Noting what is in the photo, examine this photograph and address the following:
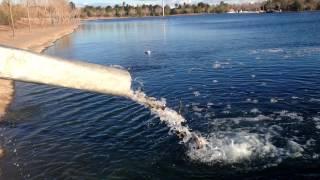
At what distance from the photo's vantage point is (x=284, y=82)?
93.6ft

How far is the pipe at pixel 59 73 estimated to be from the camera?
551 centimetres

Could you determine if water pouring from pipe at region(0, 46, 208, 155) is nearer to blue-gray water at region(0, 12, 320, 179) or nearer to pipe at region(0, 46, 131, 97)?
pipe at region(0, 46, 131, 97)

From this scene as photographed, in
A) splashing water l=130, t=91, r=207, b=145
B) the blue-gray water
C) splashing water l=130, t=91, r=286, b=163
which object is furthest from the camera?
splashing water l=130, t=91, r=207, b=145

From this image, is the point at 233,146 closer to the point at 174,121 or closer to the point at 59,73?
the point at 174,121

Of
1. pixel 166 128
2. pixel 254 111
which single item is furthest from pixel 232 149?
pixel 254 111

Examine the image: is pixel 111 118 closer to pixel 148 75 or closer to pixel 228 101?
pixel 228 101

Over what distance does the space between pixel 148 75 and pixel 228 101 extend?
12798 mm

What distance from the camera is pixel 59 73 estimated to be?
5.72 meters

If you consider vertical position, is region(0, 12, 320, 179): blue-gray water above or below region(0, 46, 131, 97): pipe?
below

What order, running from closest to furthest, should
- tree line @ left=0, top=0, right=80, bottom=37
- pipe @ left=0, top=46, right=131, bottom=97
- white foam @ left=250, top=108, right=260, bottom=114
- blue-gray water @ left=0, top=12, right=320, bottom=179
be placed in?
1. pipe @ left=0, top=46, right=131, bottom=97
2. blue-gray water @ left=0, top=12, right=320, bottom=179
3. white foam @ left=250, top=108, right=260, bottom=114
4. tree line @ left=0, top=0, right=80, bottom=37

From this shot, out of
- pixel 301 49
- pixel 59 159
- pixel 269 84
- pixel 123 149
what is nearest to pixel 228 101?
pixel 269 84

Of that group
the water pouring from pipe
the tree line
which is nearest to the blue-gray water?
the water pouring from pipe

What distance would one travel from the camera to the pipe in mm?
5508

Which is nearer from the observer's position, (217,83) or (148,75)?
(217,83)
